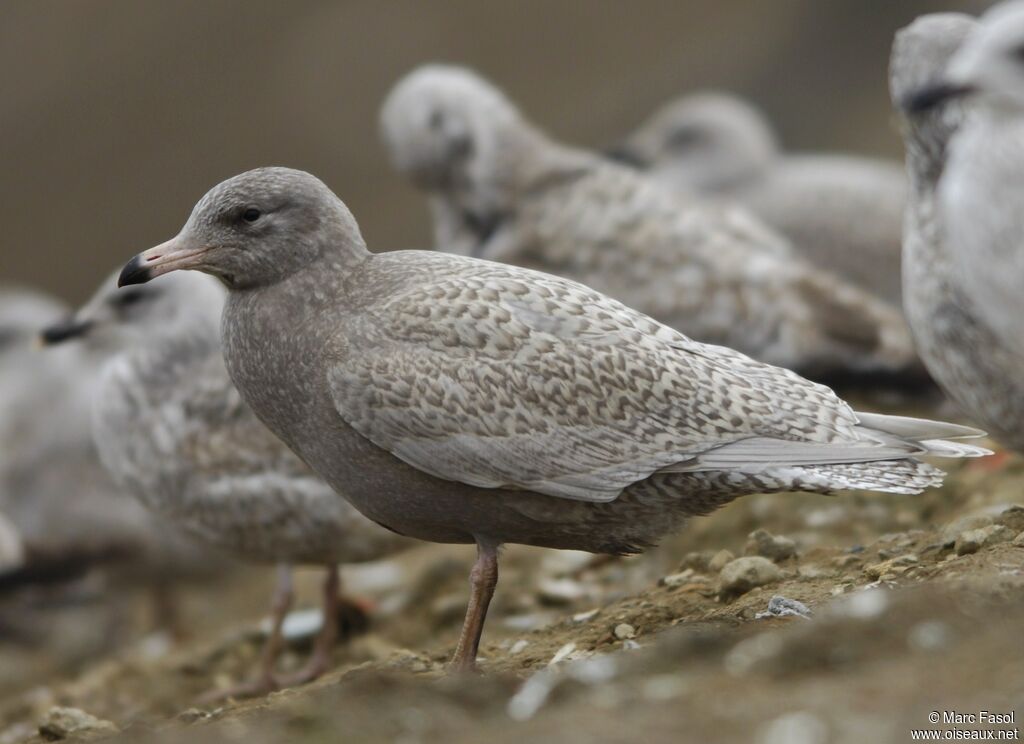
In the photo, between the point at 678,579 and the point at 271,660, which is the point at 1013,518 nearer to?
the point at 678,579

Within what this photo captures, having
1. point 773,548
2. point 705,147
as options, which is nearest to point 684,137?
point 705,147

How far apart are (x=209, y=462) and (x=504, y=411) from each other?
244cm

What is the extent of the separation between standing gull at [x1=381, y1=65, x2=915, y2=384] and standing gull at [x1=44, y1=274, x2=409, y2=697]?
2.30 meters

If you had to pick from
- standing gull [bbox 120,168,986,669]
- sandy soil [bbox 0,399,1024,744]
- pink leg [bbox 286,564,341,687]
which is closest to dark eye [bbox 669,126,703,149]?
sandy soil [bbox 0,399,1024,744]

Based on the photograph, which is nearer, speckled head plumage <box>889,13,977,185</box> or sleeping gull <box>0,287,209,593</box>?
speckled head plumage <box>889,13,977,185</box>

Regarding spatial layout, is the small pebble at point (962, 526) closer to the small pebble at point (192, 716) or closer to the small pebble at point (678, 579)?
the small pebble at point (678, 579)

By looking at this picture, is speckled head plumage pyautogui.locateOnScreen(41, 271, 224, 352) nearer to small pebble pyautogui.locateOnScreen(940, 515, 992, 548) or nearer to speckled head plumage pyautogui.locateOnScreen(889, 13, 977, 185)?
speckled head plumage pyautogui.locateOnScreen(889, 13, 977, 185)

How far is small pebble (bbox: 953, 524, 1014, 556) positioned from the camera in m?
4.94

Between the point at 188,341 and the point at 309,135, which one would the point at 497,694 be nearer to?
the point at 188,341

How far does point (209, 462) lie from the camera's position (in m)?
6.89

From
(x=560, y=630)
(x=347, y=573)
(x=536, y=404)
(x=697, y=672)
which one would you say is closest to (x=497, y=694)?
(x=697, y=672)

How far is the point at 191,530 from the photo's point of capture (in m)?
7.03

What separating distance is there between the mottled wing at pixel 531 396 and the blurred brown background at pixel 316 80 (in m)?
15.9

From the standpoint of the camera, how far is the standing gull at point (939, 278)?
564cm
